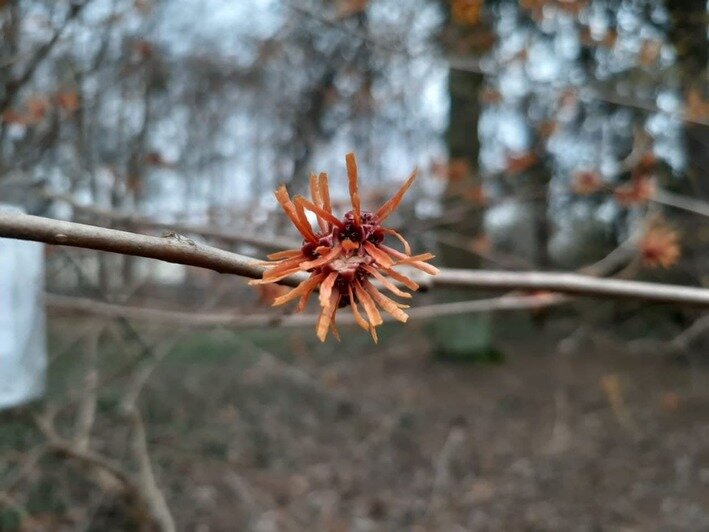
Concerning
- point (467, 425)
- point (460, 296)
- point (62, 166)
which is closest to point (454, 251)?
point (460, 296)

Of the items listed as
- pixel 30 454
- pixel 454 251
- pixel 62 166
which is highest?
pixel 62 166

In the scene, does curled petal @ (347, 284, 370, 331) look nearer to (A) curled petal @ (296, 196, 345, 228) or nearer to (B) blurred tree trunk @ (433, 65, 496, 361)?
(A) curled petal @ (296, 196, 345, 228)

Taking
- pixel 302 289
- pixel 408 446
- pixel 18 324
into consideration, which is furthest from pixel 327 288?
pixel 408 446

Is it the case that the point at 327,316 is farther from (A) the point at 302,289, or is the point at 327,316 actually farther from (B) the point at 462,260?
(B) the point at 462,260

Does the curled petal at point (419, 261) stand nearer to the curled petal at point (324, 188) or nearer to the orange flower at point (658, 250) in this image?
the curled petal at point (324, 188)

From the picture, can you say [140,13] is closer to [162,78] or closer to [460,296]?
[162,78]

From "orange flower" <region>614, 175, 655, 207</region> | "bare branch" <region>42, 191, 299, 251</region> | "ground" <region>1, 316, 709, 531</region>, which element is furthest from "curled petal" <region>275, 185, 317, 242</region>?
"ground" <region>1, 316, 709, 531</region>
